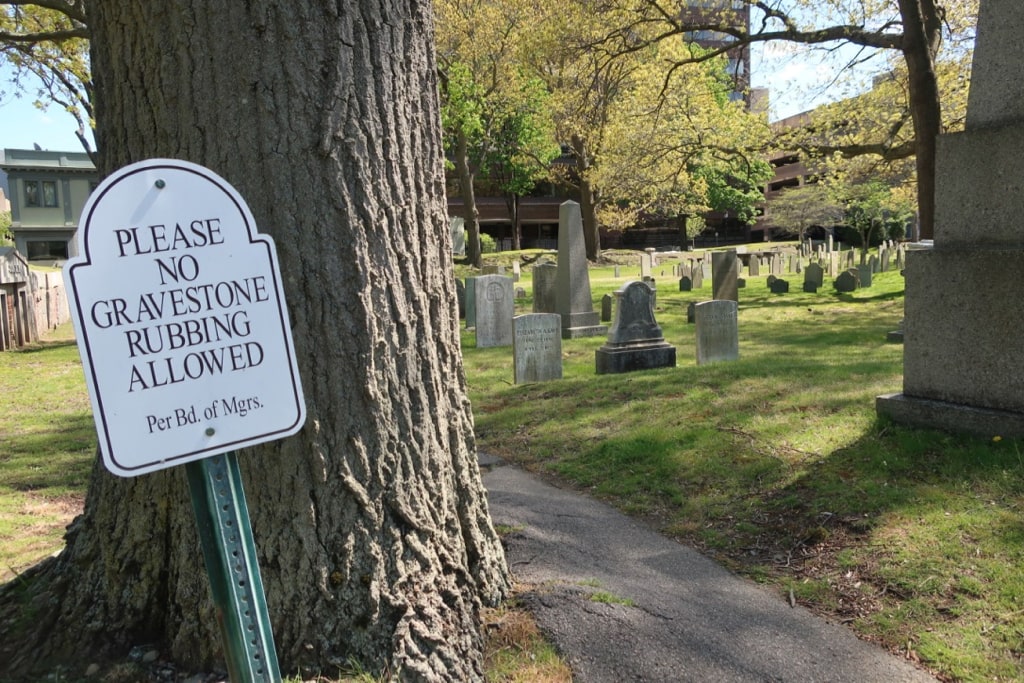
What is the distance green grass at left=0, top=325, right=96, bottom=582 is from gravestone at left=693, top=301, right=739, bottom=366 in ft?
Result: 23.5

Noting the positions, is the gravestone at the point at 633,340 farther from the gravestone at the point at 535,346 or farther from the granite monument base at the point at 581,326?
the granite monument base at the point at 581,326

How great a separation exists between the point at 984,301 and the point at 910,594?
2278mm

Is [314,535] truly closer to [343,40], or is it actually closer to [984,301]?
[343,40]

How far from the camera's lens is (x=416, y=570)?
9.05ft

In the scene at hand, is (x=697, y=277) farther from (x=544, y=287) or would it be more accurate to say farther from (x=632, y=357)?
(x=632, y=357)

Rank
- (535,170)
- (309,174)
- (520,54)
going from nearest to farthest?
(309,174), (520,54), (535,170)

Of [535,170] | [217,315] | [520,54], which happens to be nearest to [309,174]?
[217,315]

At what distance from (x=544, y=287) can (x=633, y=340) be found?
240 inches

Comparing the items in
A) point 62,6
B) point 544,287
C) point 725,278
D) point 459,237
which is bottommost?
point 725,278

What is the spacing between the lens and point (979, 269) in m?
5.18

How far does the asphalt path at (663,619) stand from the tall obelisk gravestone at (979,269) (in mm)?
2241

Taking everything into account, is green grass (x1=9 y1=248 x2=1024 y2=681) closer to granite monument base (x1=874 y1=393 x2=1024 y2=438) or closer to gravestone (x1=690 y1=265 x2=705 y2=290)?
granite monument base (x1=874 y1=393 x2=1024 y2=438)

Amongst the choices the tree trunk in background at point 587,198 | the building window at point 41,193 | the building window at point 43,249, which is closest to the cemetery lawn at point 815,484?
the tree trunk in background at point 587,198

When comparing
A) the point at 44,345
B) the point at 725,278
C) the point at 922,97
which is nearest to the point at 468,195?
the point at 725,278
